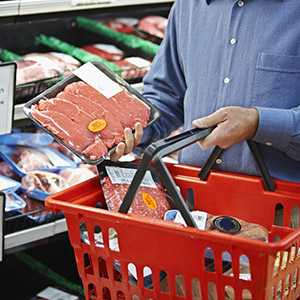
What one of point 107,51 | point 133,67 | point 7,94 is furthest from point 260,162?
point 107,51

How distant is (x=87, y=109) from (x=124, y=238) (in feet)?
1.23

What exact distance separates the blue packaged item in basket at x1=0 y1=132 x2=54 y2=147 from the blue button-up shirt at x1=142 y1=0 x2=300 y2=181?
98 cm

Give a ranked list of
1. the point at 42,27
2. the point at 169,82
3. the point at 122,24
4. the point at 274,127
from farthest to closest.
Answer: the point at 122,24, the point at 42,27, the point at 169,82, the point at 274,127

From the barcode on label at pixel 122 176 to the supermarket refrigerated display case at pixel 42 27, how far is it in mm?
915

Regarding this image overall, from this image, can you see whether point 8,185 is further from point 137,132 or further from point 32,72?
point 137,132

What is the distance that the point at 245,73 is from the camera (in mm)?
1786

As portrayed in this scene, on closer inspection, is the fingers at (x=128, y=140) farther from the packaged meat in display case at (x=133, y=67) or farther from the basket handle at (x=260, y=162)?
the packaged meat in display case at (x=133, y=67)

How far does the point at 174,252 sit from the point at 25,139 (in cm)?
164

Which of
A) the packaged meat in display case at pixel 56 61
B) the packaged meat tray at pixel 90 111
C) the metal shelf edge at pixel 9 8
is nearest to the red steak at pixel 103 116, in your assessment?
the packaged meat tray at pixel 90 111

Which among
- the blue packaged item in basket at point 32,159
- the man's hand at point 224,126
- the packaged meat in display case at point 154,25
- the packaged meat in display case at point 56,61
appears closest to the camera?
the man's hand at point 224,126

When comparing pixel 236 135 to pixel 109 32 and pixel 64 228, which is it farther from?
pixel 109 32

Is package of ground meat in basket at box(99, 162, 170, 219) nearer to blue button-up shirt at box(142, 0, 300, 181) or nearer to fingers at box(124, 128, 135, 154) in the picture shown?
fingers at box(124, 128, 135, 154)

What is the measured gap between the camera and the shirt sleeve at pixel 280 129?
155 cm

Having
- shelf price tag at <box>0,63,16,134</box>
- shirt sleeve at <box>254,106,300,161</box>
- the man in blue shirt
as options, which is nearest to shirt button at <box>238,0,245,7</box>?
the man in blue shirt
